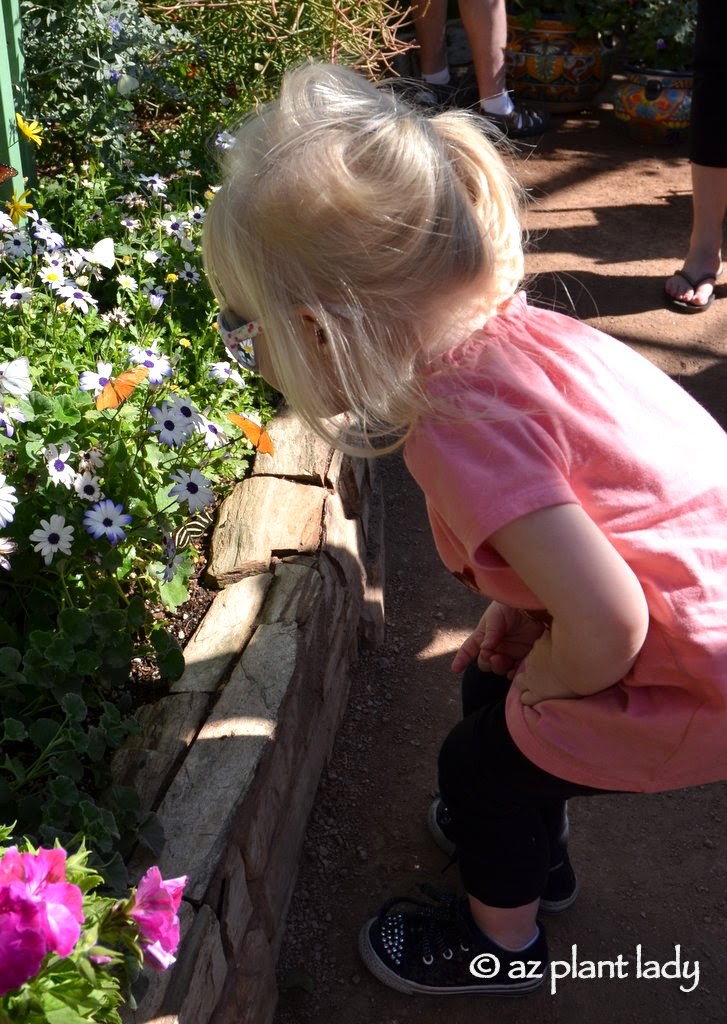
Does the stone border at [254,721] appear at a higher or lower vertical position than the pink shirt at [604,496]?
lower

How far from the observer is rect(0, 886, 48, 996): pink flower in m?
0.96

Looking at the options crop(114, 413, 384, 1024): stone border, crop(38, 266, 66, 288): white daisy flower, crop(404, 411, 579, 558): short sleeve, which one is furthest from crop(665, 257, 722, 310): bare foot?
crop(404, 411, 579, 558): short sleeve

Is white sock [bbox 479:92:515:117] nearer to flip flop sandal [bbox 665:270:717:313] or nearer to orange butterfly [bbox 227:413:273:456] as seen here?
flip flop sandal [bbox 665:270:717:313]

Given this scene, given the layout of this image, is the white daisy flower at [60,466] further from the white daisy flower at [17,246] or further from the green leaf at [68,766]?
the white daisy flower at [17,246]

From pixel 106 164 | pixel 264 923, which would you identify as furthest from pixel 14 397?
pixel 106 164

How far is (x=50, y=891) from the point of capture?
1.04m

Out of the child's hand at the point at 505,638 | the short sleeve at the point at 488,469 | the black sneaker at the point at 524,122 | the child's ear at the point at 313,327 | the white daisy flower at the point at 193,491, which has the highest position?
the child's ear at the point at 313,327

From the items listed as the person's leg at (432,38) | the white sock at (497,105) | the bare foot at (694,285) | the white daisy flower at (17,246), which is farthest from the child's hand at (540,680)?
the person's leg at (432,38)

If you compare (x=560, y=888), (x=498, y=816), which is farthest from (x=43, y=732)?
(x=560, y=888)

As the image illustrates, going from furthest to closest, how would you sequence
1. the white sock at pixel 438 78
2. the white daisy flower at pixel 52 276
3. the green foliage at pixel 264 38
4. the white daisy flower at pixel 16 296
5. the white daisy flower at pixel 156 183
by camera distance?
the white sock at pixel 438 78
the green foliage at pixel 264 38
the white daisy flower at pixel 156 183
the white daisy flower at pixel 52 276
the white daisy flower at pixel 16 296

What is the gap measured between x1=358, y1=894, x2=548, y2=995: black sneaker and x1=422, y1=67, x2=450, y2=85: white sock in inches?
167

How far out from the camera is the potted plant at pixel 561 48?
5.39 meters

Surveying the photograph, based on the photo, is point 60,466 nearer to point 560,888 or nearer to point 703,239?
point 560,888

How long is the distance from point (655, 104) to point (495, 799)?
14.3 feet
